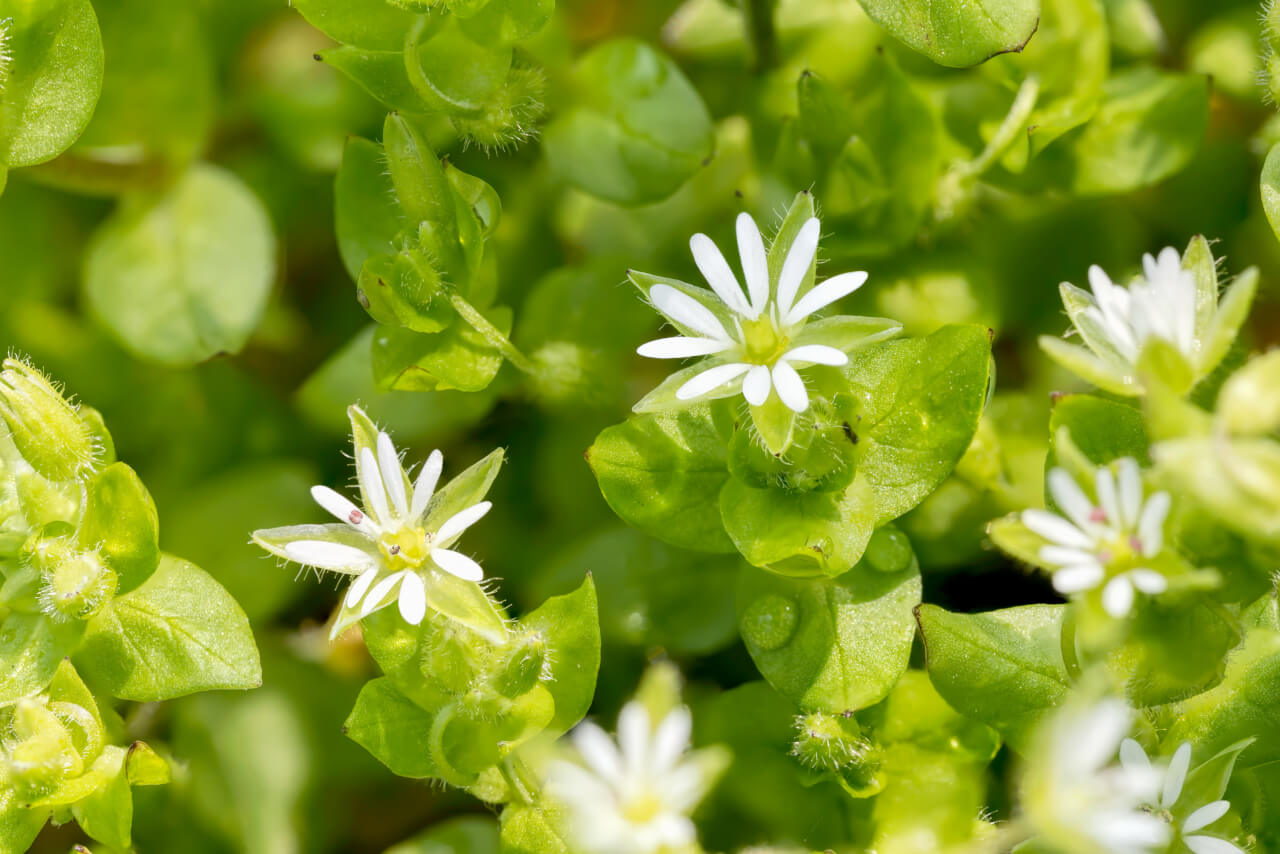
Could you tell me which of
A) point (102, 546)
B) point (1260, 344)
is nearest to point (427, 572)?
point (102, 546)

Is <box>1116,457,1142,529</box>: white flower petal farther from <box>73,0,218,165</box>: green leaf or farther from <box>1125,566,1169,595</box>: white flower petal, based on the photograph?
<box>73,0,218,165</box>: green leaf

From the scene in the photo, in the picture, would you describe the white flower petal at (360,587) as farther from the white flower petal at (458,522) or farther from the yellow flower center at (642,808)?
the yellow flower center at (642,808)

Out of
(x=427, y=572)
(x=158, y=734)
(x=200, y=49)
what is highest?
(x=200, y=49)

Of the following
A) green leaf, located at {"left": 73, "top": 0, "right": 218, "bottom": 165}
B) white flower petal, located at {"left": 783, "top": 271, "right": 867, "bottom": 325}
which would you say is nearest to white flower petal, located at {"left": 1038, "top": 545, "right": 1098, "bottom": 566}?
white flower petal, located at {"left": 783, "top": 271, "right": 867, "bottom": 325}

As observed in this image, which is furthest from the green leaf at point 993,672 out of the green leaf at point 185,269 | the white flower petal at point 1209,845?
the green leaf at point 185,269

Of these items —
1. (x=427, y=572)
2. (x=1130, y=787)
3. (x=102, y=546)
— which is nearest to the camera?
(x=1130, y=787)

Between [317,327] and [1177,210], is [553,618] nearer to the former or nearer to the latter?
[317,327]

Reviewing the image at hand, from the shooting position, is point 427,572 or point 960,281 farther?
point 960,281

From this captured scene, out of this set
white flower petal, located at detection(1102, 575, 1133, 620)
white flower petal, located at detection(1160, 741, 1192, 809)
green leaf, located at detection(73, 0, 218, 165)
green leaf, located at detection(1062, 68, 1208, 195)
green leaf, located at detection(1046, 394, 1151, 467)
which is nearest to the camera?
white flower petal, located at detection(1102, 575, 1133, 620)
